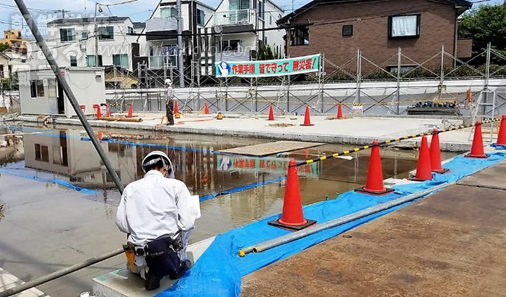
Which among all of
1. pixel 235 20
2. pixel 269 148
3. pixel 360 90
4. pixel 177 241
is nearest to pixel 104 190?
pixel 177 241

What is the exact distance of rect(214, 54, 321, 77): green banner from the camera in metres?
21.7

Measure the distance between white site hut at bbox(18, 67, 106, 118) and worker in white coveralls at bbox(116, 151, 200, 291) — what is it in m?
20.8

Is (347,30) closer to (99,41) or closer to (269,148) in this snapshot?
(269,148)

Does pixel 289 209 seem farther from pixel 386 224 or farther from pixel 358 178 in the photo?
pixel 358 178

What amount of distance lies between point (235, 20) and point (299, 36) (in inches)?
373

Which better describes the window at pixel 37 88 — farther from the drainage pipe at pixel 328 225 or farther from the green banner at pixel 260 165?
the drainage pipe at pixel 328 225

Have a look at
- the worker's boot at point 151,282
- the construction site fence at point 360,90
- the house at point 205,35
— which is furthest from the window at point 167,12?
the worker's boot at point 151,282

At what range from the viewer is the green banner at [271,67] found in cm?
2166

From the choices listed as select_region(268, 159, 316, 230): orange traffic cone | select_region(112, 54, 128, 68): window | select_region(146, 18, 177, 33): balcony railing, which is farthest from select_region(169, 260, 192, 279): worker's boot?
select_region(112, 54, 128, 68): window

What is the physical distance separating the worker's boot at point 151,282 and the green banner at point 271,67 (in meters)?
19.2

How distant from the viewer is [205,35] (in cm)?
3591

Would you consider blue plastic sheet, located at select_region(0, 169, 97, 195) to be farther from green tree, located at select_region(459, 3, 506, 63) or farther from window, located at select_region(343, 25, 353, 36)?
green tree, located at select_region(459, 3, 506, 63)

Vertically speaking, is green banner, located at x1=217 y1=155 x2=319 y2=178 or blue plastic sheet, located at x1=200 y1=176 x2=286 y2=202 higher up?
green banner, located at x1=217 y1=155 x2=319 y2=178

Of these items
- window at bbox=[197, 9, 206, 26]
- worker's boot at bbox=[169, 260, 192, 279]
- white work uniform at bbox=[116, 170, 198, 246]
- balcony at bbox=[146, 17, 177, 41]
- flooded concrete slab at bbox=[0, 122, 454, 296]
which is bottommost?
flooded concrete slab at bbox=[0, 122, 454, 296]
